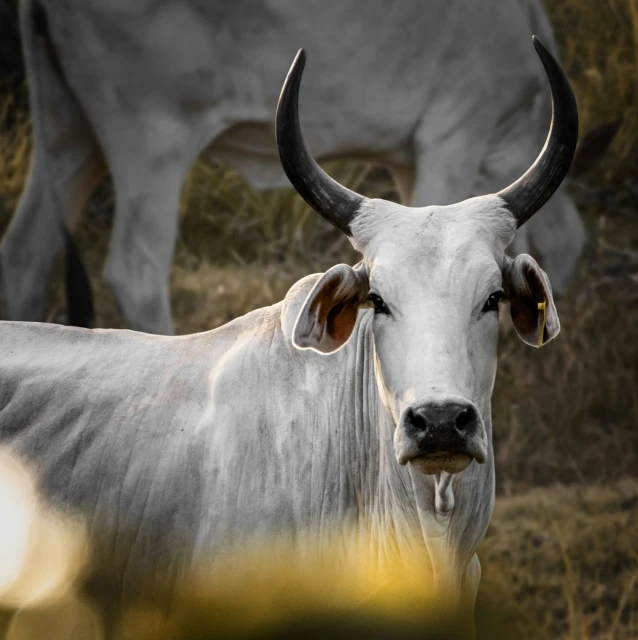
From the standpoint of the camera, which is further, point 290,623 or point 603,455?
point 603,455

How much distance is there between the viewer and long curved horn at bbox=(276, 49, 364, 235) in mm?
2900

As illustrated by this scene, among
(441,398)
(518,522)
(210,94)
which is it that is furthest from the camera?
(210,94)

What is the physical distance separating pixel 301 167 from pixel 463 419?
32.6 inches

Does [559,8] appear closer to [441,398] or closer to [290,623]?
[441,398]

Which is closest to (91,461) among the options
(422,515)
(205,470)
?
(205,470)

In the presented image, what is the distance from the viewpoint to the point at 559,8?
27.5ft

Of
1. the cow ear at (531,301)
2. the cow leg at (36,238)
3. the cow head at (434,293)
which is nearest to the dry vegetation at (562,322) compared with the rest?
the cow leg at (36,238)

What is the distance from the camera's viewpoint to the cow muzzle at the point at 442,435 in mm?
2406

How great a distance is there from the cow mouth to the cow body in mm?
306

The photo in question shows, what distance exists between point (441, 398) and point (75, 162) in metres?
4.26

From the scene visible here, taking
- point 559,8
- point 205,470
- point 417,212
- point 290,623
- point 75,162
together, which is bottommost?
point 290,623

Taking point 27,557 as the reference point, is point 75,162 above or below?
above

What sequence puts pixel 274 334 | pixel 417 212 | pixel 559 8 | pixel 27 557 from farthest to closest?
pixel 559 8 < pixel 274 334 < pixel 417 212 < pixel 27 557

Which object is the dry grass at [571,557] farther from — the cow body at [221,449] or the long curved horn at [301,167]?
the long curved horn at [301,167]
